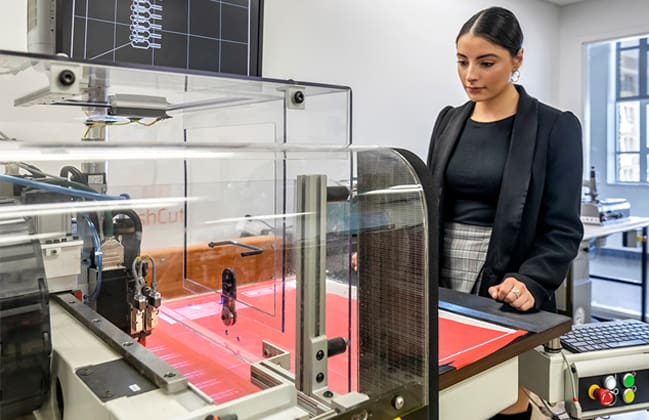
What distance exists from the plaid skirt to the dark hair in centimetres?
47

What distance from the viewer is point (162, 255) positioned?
2.85 ft

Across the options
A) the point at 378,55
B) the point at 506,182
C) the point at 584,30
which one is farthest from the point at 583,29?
the point at 506,182

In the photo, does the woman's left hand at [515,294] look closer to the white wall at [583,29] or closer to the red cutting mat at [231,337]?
the red cutting mat at [231,337]

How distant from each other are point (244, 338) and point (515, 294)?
0.59 meters

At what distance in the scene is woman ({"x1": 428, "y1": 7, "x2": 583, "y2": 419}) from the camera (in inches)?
50.6

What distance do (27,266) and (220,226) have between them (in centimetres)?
26

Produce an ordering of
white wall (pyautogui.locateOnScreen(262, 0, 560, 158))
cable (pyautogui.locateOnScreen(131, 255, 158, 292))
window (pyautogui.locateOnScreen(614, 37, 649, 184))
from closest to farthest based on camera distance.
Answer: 1. cable (pyautogui.locateOnScreen(131, 255, 158, 292))
2. white wall (pyautogui.locateOnScreen(262, 0, 560, 158))
3. window (pyautogui.locateOnScreen(614, 37, 649, 184))

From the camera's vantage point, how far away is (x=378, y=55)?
111 inches

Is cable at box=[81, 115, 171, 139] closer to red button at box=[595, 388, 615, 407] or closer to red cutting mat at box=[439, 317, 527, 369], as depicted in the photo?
red cutting mat at box=[439, 317, 527, 369]

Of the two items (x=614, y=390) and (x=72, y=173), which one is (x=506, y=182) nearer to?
(x=614, y=390)

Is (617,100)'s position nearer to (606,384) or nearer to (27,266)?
(606,384)

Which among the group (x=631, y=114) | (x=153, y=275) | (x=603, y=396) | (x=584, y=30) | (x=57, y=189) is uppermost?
(x=584, y=30)

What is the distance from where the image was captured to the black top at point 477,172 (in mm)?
1352

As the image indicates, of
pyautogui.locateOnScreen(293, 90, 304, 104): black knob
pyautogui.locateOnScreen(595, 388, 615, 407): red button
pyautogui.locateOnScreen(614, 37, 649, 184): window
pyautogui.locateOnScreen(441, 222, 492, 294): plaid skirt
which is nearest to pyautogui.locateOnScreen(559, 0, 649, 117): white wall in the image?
pyautogui.locateOnScreen(614, 37, 649, 184): window
